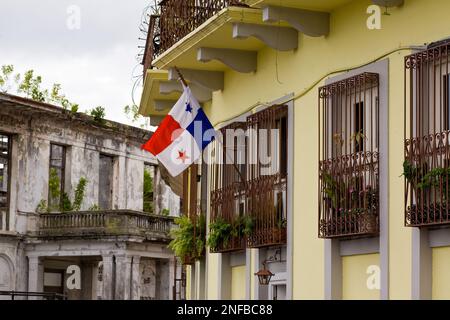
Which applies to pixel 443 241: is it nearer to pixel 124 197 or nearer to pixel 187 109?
pixel 187 109

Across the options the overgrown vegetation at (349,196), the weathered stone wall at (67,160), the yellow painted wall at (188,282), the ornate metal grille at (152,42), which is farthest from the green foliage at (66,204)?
the overgrown vegetation at (349,196)

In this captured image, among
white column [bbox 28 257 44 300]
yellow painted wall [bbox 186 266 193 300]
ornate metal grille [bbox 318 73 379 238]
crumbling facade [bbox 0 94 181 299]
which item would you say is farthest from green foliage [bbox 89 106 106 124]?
ornate metal grille [bbox 318 73 379 238]

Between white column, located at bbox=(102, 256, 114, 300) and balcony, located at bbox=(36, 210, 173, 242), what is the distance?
76cm

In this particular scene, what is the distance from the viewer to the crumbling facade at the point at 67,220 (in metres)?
37.9

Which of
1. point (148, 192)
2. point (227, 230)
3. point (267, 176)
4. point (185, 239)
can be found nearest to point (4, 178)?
point (148, 192)

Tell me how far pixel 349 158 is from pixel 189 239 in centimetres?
512

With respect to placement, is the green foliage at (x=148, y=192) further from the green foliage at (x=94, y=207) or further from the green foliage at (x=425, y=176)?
the green foliage at (x=425, y=176)

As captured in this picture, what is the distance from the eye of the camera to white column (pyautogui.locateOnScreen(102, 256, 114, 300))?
37812mm

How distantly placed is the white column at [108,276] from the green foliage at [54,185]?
329cm

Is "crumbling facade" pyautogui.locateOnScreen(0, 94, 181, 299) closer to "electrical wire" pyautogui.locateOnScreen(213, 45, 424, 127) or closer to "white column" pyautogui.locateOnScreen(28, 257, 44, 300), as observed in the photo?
"white column" pyautogui.locateOnScreen(28, 257, 44, 300)

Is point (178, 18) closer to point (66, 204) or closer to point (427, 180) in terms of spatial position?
point (427, 180)

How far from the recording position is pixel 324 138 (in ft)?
42.3

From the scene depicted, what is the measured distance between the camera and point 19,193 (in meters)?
38.7
